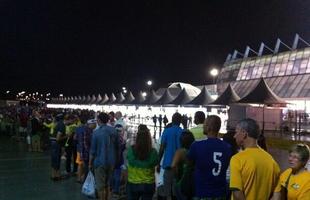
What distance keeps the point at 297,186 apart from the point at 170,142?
11.5ft

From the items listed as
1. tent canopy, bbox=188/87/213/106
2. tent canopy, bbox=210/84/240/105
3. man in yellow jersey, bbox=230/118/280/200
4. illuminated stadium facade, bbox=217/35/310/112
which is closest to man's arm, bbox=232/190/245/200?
man in yellow jersey, bbox=230/118/280/200

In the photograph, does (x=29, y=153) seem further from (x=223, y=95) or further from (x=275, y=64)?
(x=275, y=64)

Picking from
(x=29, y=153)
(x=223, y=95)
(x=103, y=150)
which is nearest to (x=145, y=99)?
(x=223, y=95)

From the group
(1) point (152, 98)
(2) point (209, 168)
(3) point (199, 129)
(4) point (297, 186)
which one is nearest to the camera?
(4) point (297, 186)

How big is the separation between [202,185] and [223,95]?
24.2 meters

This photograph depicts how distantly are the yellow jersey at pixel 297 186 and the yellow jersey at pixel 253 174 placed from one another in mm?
92

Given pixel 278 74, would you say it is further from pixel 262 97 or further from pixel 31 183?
pixel 31 183

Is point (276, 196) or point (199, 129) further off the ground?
point (199, 129)

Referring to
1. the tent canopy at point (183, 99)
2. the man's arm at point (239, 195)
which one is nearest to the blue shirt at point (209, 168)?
the man's arm at point (239, 195)

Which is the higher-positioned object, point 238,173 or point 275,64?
point 275,64

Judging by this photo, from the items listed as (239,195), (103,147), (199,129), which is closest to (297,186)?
(239,195)

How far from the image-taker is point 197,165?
4.50 meters

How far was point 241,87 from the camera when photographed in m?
56.5

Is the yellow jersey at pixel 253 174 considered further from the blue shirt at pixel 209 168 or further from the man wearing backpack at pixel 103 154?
the man wearing backpack at pixel 103 154
